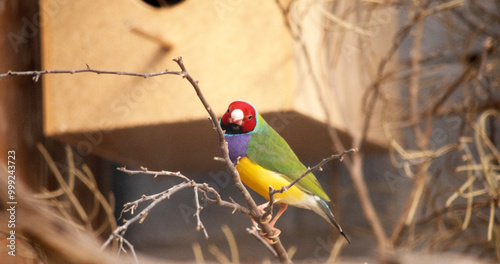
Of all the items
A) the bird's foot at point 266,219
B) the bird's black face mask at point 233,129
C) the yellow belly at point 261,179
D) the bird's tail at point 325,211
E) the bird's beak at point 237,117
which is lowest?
the bird's tail at point 325,211

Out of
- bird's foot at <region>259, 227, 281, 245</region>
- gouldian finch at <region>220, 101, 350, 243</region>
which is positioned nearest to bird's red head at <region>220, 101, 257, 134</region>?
gouldian finch at <region>220, 101, 350, 243</region>

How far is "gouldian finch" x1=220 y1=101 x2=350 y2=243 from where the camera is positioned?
0.50 meters

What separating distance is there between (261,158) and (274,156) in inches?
0.5

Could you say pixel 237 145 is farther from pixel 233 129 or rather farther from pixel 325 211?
pixel 325 211

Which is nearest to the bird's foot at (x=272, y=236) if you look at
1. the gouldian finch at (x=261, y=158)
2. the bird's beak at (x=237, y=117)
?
the gouldian finch at (x=261, y=158)

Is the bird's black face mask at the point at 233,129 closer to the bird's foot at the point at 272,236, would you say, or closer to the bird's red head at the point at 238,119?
the bird's red head at the point at 238,119

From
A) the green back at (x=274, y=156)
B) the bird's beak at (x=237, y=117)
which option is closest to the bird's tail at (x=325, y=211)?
the green back at (x=274, y=156)

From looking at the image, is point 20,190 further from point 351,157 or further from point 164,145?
point 351,157

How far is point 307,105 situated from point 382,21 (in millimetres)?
395

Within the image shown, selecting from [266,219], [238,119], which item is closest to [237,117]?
[238,119]

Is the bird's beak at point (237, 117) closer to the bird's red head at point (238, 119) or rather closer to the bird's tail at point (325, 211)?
the bird's red head at point (238, 119)

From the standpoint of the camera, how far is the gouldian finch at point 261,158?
0.50 meters

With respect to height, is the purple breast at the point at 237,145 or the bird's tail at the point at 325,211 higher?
the purple breast at the point at 237,145

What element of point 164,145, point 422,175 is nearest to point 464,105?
point 422,175
